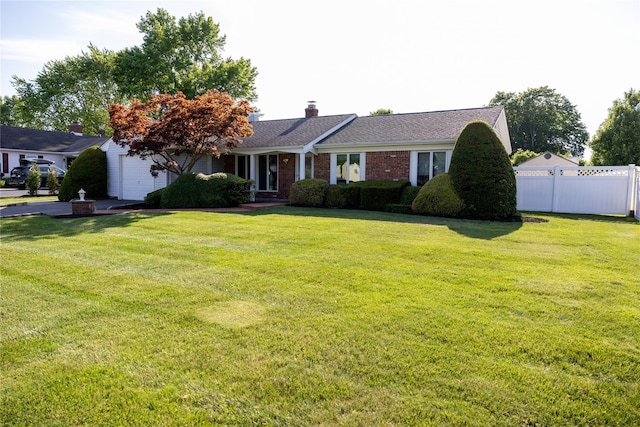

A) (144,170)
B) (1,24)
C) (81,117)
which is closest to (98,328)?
(1,24)

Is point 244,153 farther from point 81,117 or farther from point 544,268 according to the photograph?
point 81,117

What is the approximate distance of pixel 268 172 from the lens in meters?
20.1

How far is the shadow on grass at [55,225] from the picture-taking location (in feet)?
26.4

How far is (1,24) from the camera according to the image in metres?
9.50

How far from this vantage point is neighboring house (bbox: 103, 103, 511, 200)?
53.1 feet

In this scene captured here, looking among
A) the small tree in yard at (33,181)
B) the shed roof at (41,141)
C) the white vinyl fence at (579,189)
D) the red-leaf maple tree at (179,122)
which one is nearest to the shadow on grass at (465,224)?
the white vinyl fence at (579,189)

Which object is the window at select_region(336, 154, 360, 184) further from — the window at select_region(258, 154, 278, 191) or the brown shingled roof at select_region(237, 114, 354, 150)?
the window at select_region(258, 154, 278, 191)

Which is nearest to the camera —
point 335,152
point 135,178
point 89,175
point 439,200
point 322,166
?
point 439,200

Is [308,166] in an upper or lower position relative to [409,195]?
upper

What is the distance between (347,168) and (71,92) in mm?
44320

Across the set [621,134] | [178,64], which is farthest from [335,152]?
[621,134]

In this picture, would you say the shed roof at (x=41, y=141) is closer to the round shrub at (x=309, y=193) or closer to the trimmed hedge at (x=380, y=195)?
the round shrub at (x=309, y=193)

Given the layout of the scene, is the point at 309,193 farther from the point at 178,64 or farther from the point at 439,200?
the point at 178,64

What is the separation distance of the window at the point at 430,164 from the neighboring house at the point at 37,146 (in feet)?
84.8
